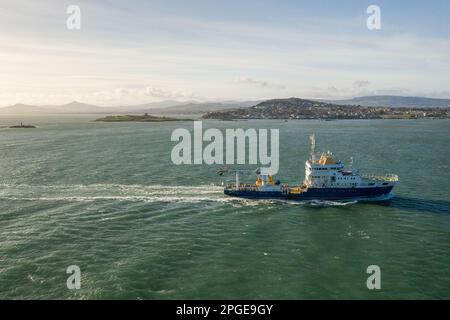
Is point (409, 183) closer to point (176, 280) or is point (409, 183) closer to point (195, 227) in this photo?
point (195, 227)

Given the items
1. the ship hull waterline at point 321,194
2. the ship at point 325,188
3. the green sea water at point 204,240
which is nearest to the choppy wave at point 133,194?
the green sea water at point 204,240

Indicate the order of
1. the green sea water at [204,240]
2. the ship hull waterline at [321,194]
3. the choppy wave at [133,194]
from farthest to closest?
the ship hull waterline at [321,194] → the choppy wave at [133,194] → the green sea water at [204,240]

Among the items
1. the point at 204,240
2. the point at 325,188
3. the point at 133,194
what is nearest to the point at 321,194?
the point at 325,188

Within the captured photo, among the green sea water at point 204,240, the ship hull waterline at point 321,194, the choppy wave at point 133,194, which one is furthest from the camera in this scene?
the ship hull waterline at point 321,194

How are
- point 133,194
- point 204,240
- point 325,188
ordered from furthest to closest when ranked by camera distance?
1. point 133,194
2. point 325,188
3. point 204,240

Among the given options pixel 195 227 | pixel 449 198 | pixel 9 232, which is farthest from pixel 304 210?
pixel 9 232

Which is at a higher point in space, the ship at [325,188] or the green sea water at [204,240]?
the ship at [325,188]

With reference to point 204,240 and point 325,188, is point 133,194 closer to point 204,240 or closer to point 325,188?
point 204,240

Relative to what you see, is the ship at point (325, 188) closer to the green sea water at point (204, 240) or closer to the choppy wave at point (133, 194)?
the choppy wave at point (133, 194)
